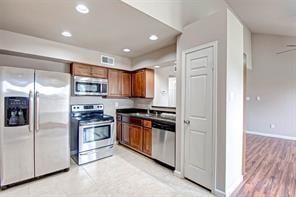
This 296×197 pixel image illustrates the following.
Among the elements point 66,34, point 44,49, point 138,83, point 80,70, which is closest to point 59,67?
point 80,70

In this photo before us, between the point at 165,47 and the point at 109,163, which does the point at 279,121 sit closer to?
the point at 165,47

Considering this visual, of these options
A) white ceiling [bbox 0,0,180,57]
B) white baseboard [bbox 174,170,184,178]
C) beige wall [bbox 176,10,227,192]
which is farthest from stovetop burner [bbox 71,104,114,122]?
beige wall [bbox 176,10,227,192]

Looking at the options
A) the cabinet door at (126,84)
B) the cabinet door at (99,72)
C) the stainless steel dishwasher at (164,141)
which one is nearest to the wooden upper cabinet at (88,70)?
the cabinet door at (99,72)

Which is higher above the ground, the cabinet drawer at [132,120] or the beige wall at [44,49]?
the beige wall at [44,49]

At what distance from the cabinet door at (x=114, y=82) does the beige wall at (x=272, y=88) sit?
5.13 m

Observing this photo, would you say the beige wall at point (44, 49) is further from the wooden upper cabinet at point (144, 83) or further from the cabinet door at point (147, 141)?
the cabinet door at point (147, 141)

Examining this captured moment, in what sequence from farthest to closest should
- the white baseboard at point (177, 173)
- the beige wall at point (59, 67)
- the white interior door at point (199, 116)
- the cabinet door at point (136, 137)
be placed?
the cabinet door at point (136, 137)
the beige wall at point (59, 67)
the white baseboard at point (177, 173)
the white interior door at point (199, 116)

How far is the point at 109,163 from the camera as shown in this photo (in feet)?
11.3

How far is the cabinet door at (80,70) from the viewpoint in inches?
150

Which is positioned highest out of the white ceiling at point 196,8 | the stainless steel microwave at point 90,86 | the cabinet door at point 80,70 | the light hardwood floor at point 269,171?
the white ceiling at point 196,8

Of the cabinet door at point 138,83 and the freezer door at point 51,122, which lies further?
the cabinet door at point 138,83

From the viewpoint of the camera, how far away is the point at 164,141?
3324 mm

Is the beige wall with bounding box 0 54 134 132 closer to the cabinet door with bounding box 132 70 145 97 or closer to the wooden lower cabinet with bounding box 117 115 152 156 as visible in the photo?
the wooden lower cabinet with bounding box 117 115 152 156

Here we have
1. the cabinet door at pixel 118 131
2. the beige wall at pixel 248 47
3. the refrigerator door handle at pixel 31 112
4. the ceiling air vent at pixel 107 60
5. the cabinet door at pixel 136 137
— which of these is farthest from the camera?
the beige wall at pixel 248 47
